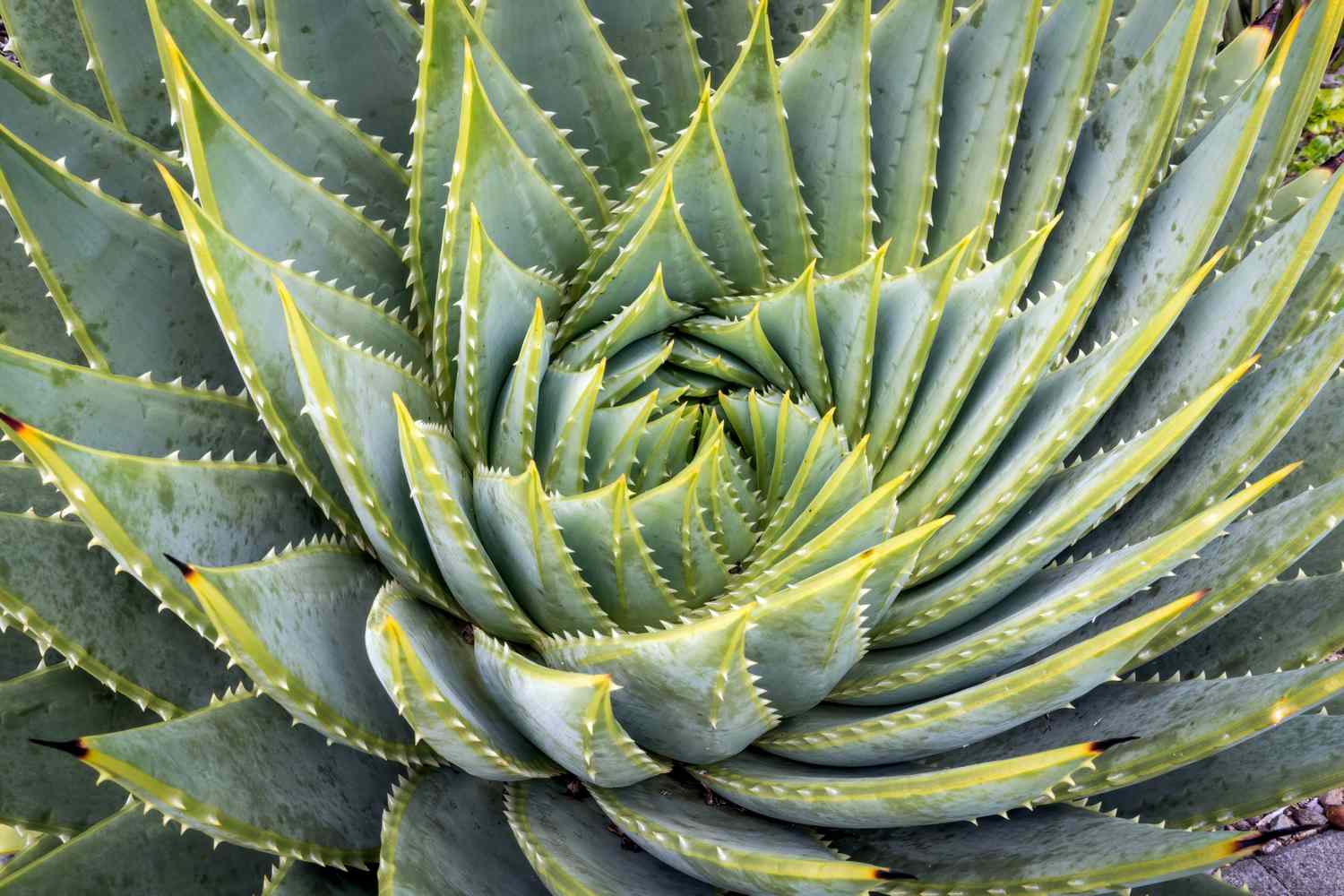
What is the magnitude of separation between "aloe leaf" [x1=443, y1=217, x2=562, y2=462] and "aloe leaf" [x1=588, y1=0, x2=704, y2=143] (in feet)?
1.67

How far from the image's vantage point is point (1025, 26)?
6.21 ft

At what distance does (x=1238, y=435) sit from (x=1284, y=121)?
2.01ft

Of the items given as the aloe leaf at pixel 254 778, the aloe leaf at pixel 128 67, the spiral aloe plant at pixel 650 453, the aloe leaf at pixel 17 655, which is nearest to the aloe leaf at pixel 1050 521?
the spiral aloe plant at pixel 650 453

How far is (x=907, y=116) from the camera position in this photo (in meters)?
2.00

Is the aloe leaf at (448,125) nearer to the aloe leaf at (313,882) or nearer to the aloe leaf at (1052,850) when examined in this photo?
the aloe leaf at (313,882)

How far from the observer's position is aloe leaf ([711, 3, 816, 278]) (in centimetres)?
181

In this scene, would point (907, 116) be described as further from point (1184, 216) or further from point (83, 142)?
point (83, 142)

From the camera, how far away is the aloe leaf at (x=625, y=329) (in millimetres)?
1783

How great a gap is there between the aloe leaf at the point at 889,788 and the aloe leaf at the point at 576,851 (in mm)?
143

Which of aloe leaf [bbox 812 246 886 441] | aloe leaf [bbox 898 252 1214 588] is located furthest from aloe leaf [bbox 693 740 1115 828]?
aloe leaf [bbox 812 246 886 441]

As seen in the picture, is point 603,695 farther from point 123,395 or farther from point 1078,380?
point 1078,380

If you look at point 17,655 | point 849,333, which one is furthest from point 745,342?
point 17,655

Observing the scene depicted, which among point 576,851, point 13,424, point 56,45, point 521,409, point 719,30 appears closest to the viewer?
point 13,424

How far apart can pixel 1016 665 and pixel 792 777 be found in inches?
15.6
